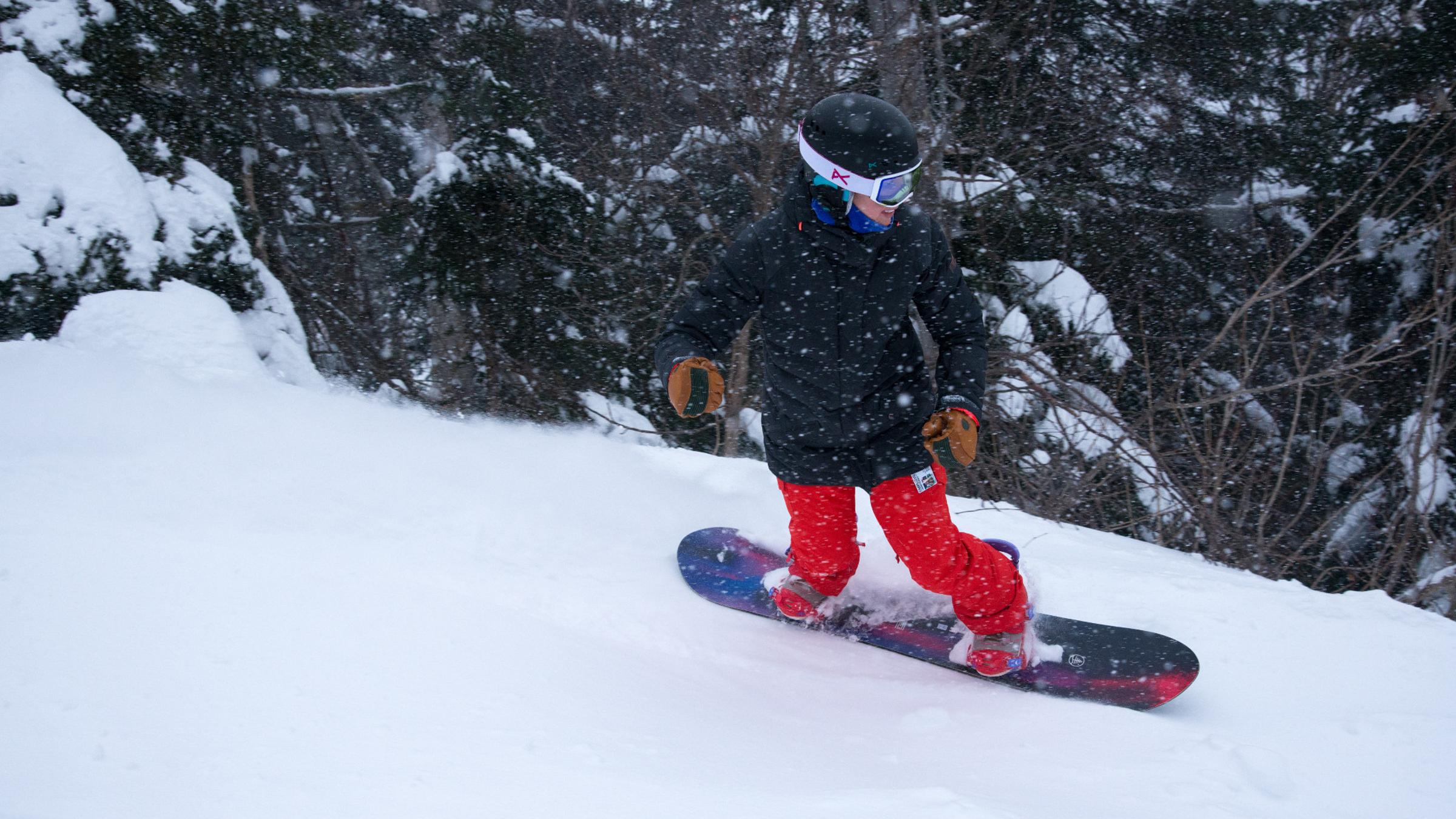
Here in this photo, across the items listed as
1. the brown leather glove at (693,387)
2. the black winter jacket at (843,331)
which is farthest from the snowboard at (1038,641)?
the brown leather glove at (693,387)

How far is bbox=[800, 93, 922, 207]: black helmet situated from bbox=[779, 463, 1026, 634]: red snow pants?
32.0 inches

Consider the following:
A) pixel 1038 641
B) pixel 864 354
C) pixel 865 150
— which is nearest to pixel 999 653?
pixel 1038 641

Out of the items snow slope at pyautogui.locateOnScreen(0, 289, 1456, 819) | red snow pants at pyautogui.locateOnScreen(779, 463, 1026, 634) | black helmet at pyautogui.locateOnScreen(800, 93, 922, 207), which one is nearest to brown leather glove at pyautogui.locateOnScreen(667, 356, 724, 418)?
red snow pants at pyautogui.locateOnScreen(779, 463, 1026, 634)

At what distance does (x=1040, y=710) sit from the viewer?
2221 mm

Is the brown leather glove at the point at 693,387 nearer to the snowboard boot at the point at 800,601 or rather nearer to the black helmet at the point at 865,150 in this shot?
the black helmet at the point at 865,150

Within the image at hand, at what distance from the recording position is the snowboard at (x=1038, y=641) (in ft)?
7.59

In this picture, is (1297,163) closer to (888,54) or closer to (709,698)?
(888,54)

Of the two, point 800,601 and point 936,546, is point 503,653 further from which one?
point 936,546

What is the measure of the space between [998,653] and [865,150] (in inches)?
57.1

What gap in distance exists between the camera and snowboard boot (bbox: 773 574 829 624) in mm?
2641

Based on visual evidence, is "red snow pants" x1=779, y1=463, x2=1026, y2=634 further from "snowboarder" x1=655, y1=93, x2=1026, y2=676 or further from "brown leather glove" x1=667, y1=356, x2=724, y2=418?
"brown leather glove" x1=667, y1=356, x2=724, y2=418

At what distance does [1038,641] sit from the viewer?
8.25 ft

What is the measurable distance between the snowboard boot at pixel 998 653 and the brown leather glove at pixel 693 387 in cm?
105

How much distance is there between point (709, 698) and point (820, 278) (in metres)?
1.15
